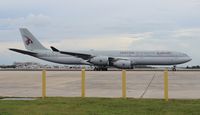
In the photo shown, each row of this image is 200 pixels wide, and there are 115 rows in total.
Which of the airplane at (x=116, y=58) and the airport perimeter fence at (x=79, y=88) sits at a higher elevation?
the airplane at (x=116, y=58)

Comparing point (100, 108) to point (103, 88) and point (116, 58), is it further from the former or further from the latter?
point (116, 58)

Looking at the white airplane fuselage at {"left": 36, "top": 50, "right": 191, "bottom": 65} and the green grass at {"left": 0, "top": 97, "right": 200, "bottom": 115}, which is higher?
the white airplane fuselage at {"left": 36, "top": 50, "right": 191, "bottom": 65}

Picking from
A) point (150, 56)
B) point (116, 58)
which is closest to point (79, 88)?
point (116, 58)

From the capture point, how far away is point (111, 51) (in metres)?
55.3

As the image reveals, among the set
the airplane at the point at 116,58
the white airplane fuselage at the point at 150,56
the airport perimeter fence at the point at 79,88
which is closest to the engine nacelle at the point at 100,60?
the airplane at the point at 116,58

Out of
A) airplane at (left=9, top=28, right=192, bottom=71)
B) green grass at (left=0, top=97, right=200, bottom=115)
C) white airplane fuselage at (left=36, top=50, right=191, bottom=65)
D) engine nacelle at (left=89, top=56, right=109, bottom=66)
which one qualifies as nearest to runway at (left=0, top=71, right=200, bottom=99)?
green grass at (left=0, top=97, right=200, bottom=115)

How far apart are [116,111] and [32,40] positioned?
5131 centimetres

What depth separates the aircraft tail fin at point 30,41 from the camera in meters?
59.8

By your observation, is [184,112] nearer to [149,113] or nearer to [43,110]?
[149,113]

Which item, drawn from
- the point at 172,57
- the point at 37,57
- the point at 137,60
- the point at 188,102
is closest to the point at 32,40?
the point at 37,57

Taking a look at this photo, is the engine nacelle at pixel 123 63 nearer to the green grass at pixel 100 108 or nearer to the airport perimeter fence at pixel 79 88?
the airport perimeter fence at pixel 79 88

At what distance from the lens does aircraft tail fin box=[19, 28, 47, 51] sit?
59.8 m

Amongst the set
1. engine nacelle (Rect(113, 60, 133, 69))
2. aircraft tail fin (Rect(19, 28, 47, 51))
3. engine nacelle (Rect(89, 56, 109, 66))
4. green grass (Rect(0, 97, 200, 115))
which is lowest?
green grass (Rect(0, 97, 200, 115))

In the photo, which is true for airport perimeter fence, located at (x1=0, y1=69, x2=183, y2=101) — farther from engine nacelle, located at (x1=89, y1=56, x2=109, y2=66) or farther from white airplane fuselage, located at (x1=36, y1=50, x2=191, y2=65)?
white airplane fuselage, located at (x1=36, y1=50, x2=191, y2=65)
